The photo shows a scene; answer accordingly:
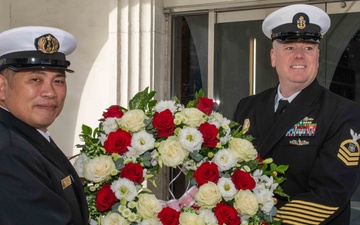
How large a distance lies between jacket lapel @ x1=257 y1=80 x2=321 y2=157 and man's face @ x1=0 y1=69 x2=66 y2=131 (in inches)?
46.3

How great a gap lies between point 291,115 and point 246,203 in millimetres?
713

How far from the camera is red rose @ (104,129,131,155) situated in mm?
2410

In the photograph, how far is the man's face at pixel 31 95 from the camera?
2068 millimetres

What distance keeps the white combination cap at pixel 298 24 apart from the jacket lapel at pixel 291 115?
0.26m

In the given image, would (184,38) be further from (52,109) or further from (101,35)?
(52,109)

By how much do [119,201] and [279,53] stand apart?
3.80ft

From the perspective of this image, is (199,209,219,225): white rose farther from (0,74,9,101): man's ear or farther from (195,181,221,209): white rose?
(0,74,9,101): man's ear

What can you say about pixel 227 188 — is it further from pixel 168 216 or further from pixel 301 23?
pixel 301 23

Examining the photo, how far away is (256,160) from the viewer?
2.46m

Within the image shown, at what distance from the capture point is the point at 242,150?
2393 mm

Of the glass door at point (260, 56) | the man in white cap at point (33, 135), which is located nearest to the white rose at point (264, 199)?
the man in white cap at point (33, 135)

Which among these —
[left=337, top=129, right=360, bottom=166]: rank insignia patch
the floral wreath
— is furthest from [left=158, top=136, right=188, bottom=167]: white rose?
[left=337, top=129, right=360, bottom=166]: rank insignia patch

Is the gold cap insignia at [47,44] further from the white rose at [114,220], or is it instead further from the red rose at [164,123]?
the white rose at [114,220]

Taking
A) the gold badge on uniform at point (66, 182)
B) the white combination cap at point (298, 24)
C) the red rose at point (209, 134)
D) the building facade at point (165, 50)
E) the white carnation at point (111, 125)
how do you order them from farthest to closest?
1. the building facade at point (165, 50)
2. the white combination cap at point (298, 24)
3. the white carnation at point (111, 125)
4. the red rose at point (209, 134)
5. the gold badge on uniform at point (66, 182)
